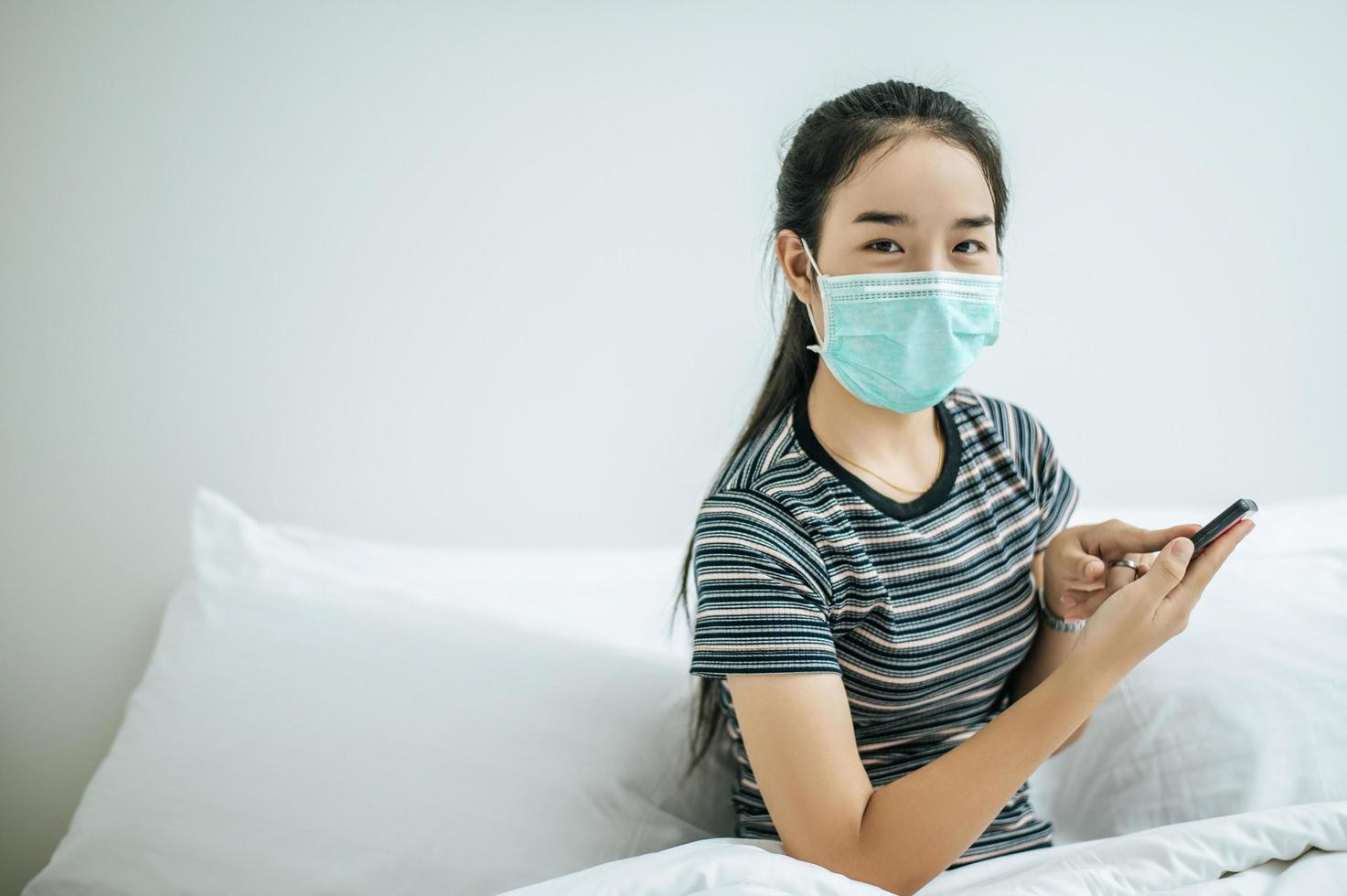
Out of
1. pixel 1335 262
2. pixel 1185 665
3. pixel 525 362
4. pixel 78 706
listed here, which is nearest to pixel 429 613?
pixel 525 362

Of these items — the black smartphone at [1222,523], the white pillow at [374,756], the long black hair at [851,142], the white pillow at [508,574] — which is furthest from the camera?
the white pillow at [508,574]

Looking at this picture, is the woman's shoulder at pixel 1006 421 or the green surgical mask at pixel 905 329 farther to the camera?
the woman's shoulder at pixel 1006 421

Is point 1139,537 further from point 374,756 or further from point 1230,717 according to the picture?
point 374,756

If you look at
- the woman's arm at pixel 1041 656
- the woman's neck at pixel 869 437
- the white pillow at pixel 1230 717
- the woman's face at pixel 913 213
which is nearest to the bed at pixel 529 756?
the white pillow at pixel 1230 717

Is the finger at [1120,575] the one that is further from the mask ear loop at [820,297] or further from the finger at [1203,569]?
the mask ear loop at [820,297]

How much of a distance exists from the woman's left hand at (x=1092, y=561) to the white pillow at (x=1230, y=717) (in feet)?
0.50

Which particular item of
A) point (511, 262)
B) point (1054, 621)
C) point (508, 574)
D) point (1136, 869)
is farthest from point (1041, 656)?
point (511, 262)

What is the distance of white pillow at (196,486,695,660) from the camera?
128cm

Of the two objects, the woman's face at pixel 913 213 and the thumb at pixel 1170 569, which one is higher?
the woman's face at pixel 913 213

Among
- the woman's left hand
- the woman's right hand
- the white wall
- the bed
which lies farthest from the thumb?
the white wall

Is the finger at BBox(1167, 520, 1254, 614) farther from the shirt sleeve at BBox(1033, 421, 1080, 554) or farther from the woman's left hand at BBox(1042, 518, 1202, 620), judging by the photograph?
the shirt sleeve at BBox(1033, 421, 1080, 554)

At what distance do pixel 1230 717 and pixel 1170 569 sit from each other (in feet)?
1.00

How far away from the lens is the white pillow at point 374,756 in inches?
40.1

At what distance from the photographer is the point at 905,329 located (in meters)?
0.90
